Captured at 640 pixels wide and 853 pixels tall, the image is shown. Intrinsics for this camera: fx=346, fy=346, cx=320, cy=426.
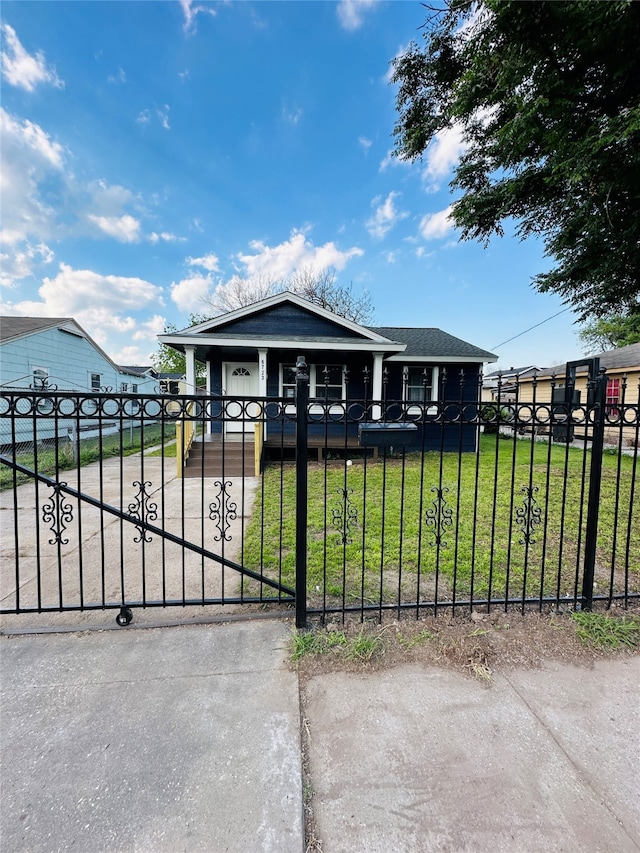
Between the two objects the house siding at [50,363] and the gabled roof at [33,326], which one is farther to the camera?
the gabled roof at [33,326]

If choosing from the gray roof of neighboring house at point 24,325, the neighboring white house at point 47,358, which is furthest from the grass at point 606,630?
the gray roof of neighboring house at point 24,325

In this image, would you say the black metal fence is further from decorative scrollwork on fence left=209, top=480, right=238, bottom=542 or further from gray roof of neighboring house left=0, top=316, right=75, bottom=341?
gray roof of neighboring house left=0, top=316, right=75, bottom=341

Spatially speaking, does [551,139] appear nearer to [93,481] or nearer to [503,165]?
[503,165]

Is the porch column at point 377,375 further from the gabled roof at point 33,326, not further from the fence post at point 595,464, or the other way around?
the gabled roof at point 33,326

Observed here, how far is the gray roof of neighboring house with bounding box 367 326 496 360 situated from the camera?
11078 millimetres

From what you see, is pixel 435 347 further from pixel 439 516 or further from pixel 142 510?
pixel 142 510

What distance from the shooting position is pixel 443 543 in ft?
13.3

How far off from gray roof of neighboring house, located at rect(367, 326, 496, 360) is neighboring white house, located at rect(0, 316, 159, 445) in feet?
27.4

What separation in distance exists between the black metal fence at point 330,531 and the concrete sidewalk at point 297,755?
1.71 feet

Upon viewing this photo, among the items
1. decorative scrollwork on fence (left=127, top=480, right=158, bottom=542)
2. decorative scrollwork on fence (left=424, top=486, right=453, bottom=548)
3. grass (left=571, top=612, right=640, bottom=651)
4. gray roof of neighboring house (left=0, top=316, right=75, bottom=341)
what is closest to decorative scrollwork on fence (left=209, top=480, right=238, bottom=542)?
decorative scrollwork on fence (left=127, top=480, right=158, bottom=542)

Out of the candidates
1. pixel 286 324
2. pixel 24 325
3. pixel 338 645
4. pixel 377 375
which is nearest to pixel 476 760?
pixel 338 645

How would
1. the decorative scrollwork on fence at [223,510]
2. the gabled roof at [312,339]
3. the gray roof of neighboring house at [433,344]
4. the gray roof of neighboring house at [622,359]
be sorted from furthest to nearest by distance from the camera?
the gray roof of neighboring house at [622,359]
the gray roof of neighboring house at [433,344]
the gabled roof at [312,339]
the decorative scrollwork on fence at [223,510]

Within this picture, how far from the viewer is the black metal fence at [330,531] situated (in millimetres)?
2381

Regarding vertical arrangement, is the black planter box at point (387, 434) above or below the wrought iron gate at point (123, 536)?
above
